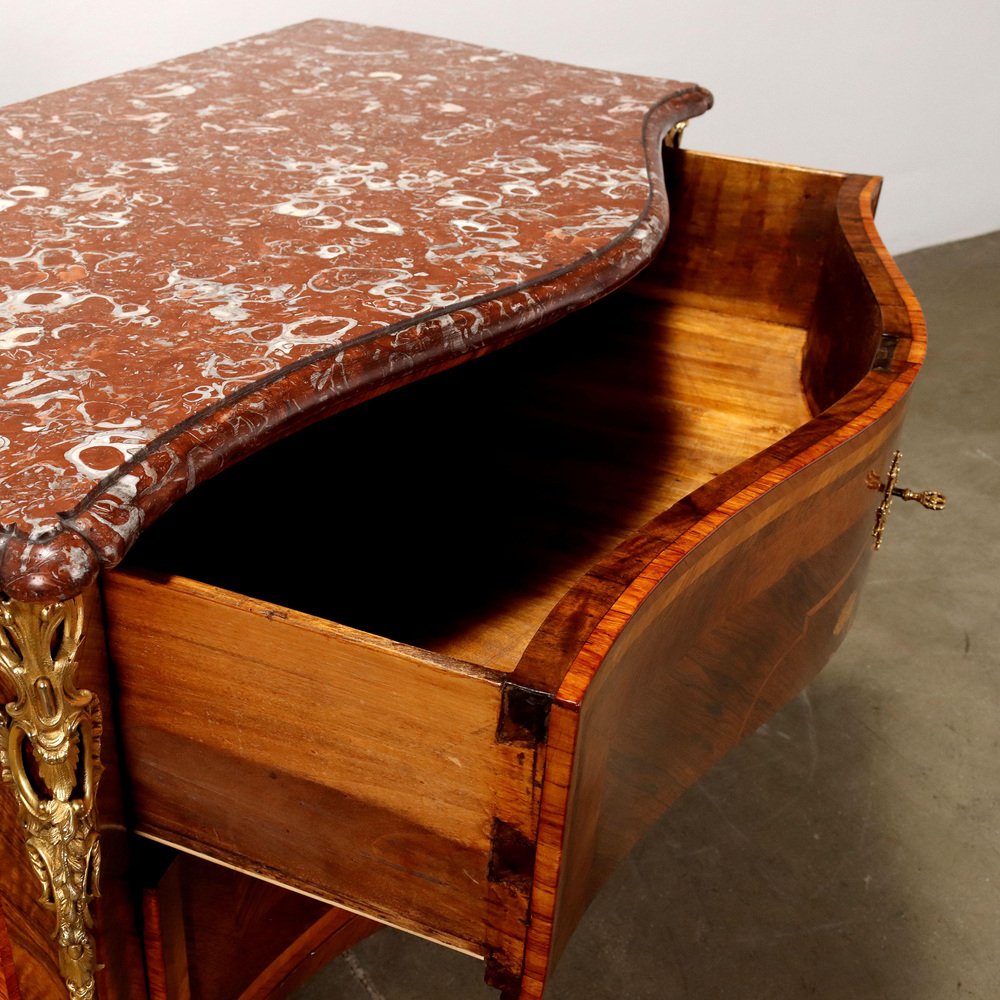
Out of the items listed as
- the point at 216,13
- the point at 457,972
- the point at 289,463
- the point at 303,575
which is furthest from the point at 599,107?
the point at 216,13

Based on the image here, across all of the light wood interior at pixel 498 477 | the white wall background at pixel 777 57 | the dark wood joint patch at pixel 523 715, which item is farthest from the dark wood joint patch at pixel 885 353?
the white wall background at pixel 777 57

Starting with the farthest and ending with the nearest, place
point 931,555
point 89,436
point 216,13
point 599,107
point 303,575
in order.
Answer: point 216,13 < point 931,555 < point 599,107 < point 303,575 < point 89,436

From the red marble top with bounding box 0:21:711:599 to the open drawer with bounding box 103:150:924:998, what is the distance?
0.08m

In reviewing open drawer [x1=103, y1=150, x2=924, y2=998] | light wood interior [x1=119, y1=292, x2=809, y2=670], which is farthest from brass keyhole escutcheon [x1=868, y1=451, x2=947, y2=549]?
light wood interior [x1=119, y1=292, x2=809, y2=670]

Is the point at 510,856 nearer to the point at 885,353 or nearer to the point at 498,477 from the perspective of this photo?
the point at 885,353

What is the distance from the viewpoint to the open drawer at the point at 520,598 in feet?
2.08

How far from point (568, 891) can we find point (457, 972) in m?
0.65

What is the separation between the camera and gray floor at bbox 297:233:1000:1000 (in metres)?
1.28

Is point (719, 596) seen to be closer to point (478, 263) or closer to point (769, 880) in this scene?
point (478, 263)

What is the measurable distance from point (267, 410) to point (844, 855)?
992 millimetres

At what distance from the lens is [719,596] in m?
0.75

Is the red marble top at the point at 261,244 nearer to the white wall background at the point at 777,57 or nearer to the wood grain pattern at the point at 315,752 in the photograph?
the wood grain pattern at the point at 315,752

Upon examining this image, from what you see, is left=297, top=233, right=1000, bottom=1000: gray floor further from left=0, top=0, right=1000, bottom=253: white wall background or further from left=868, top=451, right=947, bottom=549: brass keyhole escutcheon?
left=0, top=0, right=1000, bottom=253: white wall background

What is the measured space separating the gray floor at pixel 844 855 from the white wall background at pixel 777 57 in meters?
1.26
